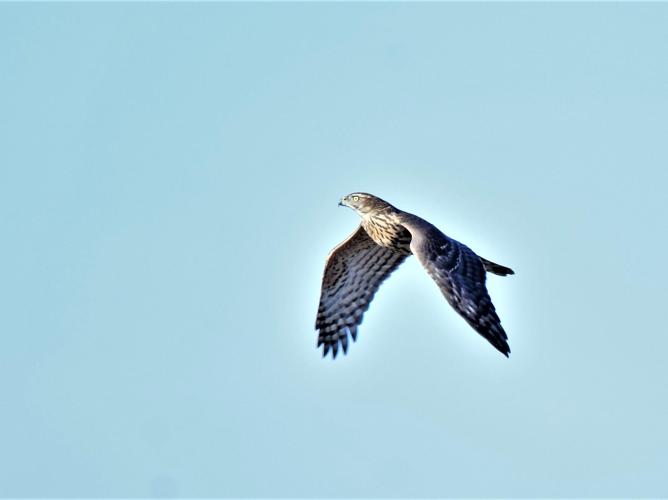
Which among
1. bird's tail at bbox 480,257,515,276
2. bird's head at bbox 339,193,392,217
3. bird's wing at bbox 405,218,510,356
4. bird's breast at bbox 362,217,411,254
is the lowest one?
bird's wing at bbox 405,218,510,356

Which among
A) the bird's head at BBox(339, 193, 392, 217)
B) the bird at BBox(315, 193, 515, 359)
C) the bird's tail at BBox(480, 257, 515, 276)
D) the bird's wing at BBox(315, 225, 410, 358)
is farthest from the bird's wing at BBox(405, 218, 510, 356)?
the bird's wing at BBox(315, 225, 410, 358)

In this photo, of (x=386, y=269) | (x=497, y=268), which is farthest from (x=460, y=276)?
(x=386, y=269)

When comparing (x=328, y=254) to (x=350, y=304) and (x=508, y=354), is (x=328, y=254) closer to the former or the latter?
(x=350, y=304)

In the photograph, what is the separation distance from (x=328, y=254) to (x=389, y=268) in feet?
3.74

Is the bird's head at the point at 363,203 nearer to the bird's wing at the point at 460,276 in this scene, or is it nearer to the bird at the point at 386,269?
the bird at the point at 386,269

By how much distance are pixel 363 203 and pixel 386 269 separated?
1428 mm

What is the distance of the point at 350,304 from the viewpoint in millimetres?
26859

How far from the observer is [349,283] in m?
26.7

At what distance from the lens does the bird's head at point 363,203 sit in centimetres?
2562

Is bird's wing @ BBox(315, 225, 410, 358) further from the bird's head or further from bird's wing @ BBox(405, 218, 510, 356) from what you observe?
bird's wing @ BBox(405, 218, 510, 356)

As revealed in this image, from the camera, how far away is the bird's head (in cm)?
2562

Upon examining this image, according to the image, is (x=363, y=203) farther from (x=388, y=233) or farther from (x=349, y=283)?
(x=349, y=283)

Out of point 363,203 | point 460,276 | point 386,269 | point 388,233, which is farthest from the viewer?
point 386,269

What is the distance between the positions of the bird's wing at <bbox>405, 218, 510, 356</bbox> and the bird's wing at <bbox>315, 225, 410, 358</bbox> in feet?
7.59
